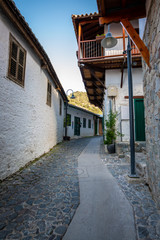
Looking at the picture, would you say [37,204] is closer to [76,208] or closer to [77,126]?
[76,208]

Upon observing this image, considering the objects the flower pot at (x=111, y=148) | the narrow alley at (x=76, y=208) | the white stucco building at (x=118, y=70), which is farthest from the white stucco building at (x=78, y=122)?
the narrow alley at (x=76, y=208)

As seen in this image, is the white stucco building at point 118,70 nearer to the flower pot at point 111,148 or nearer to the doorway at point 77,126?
the flower pot at point 111,148

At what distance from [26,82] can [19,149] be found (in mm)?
2209

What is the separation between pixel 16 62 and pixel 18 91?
0.84m

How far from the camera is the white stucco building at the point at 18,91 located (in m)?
3.27

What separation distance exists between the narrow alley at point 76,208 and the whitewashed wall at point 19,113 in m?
0.69

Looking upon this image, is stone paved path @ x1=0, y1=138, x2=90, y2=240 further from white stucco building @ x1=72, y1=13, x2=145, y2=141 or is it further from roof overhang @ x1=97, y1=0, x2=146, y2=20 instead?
white stucco building @ x1=72, y1=13, x2=145, y2=141

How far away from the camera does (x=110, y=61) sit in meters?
6.67

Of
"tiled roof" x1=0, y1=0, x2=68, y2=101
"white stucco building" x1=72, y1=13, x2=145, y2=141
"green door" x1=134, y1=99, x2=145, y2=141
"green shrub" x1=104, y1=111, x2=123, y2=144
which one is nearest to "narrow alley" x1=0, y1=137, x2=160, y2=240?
"green shrub" x1=104, y1=111, x2=123, y2=144

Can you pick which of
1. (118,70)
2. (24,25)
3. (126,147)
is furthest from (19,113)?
(118,70)

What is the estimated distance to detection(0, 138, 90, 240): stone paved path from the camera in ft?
5.48

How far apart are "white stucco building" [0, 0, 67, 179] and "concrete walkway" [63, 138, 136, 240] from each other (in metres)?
2.08

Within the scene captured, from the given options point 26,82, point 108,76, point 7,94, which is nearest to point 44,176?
point 7,94

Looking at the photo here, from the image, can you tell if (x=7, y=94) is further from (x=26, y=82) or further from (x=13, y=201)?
(x=13, y=201)
